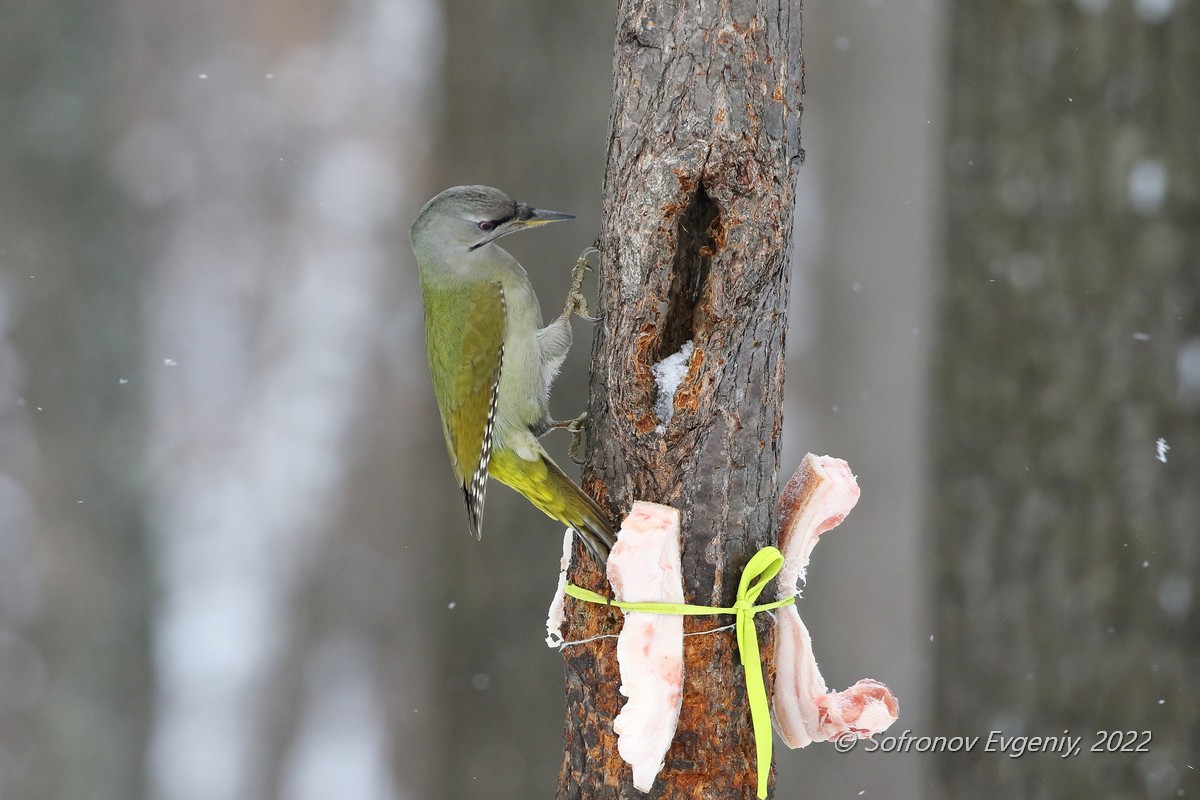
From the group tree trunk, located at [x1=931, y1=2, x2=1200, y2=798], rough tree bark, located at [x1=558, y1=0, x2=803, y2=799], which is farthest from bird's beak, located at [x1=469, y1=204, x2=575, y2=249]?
tree trunk, located at [x1=931, y1=2, x2=1200, y2=798]

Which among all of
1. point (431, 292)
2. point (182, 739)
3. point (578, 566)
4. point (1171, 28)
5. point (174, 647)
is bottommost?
point (182, 739)

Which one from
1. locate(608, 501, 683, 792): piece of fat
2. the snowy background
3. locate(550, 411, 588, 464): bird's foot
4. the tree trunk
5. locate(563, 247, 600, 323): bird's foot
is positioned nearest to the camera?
locate(608, 501, 683, 792): piece of fat

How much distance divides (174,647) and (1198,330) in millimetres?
3262

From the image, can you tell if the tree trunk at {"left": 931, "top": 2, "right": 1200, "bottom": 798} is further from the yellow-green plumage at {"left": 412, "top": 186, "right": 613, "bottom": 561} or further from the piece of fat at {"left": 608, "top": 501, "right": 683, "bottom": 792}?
the piece of fat at {"left": 608, "top": 501, "right": 683, "bottom": 792}

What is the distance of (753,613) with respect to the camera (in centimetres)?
178

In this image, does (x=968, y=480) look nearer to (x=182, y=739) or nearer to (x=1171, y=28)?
(x=1171, y=28)

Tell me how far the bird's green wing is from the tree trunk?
1.44m

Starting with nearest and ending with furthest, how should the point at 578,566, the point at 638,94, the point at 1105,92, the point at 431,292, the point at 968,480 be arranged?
the point at 638,94 < the point at 578,566 < the point at 431,292 < the point at 1105,92 < the point at 968,480

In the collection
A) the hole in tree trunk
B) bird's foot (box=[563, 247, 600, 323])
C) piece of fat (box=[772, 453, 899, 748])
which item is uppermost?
the hole in tree trunk

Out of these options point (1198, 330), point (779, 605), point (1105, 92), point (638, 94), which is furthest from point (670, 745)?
point (1105, 92)

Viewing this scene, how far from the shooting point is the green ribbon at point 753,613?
5.61 ft

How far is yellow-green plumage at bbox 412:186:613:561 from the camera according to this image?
2285mm

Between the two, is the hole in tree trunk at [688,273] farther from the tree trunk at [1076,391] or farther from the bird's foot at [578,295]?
the tree trunk at [1076,391]

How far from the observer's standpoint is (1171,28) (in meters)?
2.68
